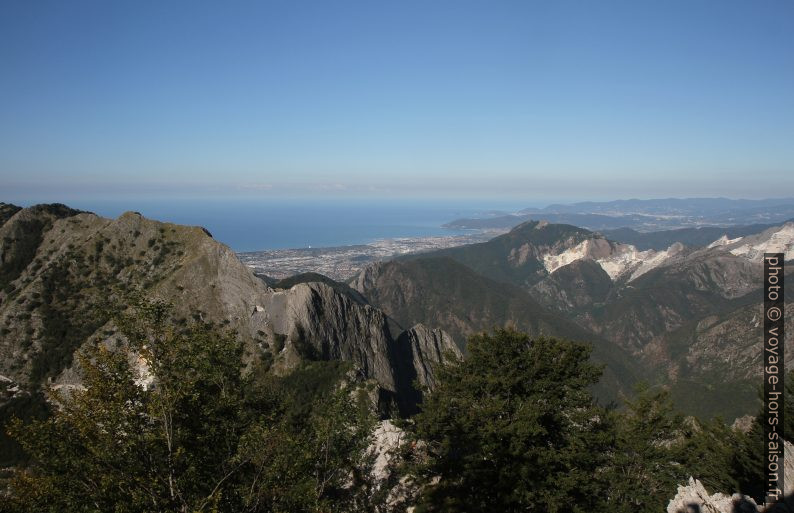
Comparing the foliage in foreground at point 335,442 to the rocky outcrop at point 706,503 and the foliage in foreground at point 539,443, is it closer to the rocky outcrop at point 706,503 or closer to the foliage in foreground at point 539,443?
the foliage in foreground at point 539,443

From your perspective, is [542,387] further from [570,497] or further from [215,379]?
[215,379]

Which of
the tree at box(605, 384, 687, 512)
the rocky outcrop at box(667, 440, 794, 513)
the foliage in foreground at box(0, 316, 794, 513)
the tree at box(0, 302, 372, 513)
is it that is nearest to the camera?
the tree at box(0, 302, 372, 513)

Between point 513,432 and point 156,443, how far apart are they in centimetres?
1529

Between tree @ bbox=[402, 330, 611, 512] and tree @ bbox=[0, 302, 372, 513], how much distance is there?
30.3 feet

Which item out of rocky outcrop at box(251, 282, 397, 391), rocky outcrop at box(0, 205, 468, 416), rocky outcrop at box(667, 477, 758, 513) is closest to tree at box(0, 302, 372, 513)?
rocky outcrop at box(667, 477, 758, 513)

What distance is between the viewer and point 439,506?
1991cm

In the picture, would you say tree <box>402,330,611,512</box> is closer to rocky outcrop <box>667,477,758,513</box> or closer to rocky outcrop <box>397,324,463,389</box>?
rocky outcrop <box>667,477,758,513</box>

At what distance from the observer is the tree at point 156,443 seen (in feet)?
35.2

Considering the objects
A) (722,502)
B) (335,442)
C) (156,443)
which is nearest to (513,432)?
(335,442)

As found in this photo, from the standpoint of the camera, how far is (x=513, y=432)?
20.8 meters

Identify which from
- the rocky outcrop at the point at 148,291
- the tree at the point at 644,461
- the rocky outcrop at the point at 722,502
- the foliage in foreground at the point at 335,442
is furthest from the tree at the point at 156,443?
the rocky outcrop at the point at 148,291

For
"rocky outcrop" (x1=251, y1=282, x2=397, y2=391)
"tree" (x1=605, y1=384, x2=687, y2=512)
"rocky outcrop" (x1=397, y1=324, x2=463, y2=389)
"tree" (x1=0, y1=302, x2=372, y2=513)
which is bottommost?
"rocky outcrop" (x1=397, y1=324, x2=463, y2=389)

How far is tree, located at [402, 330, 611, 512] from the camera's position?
19844mm

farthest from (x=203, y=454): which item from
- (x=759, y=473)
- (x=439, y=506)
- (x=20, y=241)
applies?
(x=20, y=241)
